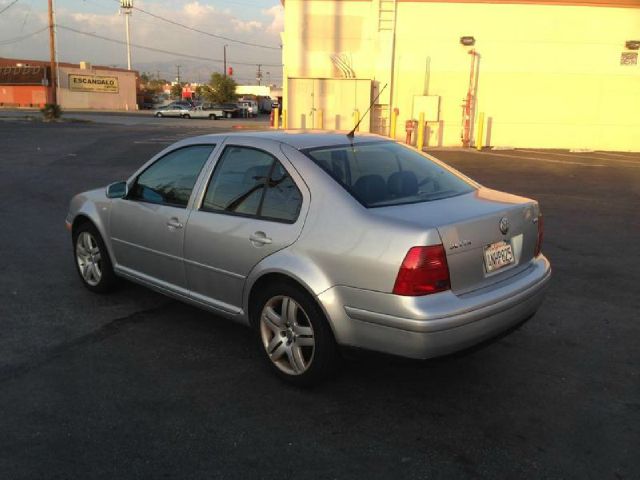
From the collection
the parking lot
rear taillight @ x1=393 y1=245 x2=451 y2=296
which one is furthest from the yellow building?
rear taillight @ x1=393 y1=245 x2=451 y2=296

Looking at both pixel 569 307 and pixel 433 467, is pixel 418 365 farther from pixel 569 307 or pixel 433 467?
pixel 569 307

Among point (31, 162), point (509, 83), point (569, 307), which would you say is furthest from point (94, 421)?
point (509, 83)

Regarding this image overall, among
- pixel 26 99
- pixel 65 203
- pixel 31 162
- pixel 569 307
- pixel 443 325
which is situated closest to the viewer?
pixel 443 325

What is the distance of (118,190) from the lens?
5055mm

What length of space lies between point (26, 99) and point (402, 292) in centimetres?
7543

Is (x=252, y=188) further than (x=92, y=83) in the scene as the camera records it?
No

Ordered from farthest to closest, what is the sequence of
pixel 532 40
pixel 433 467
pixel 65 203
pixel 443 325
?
pixel 532 40 < pixel 65 203 < pixel 443 325 < pixel 433 467

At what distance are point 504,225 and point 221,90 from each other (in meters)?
73.9

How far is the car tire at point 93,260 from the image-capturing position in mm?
5219

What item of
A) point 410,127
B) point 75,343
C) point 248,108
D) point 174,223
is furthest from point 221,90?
point 75,343

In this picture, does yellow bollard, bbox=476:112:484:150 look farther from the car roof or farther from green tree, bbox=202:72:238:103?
green tree, bbox=202:72:238:103

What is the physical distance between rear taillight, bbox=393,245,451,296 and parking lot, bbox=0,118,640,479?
41 cm

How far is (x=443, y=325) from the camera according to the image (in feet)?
10.3

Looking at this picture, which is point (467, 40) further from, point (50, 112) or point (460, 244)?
point (50, 112)
